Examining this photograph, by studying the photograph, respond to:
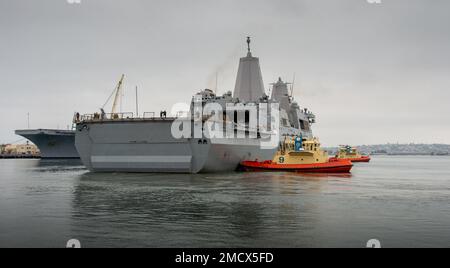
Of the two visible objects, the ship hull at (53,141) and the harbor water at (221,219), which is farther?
the ship hull at (53,141)

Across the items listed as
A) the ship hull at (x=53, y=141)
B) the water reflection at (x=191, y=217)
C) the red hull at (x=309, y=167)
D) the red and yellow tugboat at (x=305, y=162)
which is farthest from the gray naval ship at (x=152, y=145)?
the ship hull at (x=53, y=141)

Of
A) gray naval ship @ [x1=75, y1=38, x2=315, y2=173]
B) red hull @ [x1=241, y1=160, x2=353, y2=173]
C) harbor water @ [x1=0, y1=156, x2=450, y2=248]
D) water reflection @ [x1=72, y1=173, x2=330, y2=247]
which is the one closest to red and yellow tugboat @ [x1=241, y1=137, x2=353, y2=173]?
red hull @ [x1=241, y1=160, x2=353, y2=173]

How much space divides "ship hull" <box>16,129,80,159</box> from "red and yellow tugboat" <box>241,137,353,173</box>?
52.0 metres

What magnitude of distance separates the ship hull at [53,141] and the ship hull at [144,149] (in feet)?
152

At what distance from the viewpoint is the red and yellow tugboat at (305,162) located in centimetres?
3597

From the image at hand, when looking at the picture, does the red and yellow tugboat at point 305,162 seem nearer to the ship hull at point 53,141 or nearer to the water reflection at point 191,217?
the water reflection at point 191,217

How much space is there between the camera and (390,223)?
12.0 metres

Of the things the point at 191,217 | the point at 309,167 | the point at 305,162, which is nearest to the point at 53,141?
the point at 305,162

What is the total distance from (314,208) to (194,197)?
567cm

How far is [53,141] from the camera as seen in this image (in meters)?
80.4

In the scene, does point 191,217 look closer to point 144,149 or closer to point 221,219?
point 221,219

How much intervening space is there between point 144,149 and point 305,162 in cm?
1513
